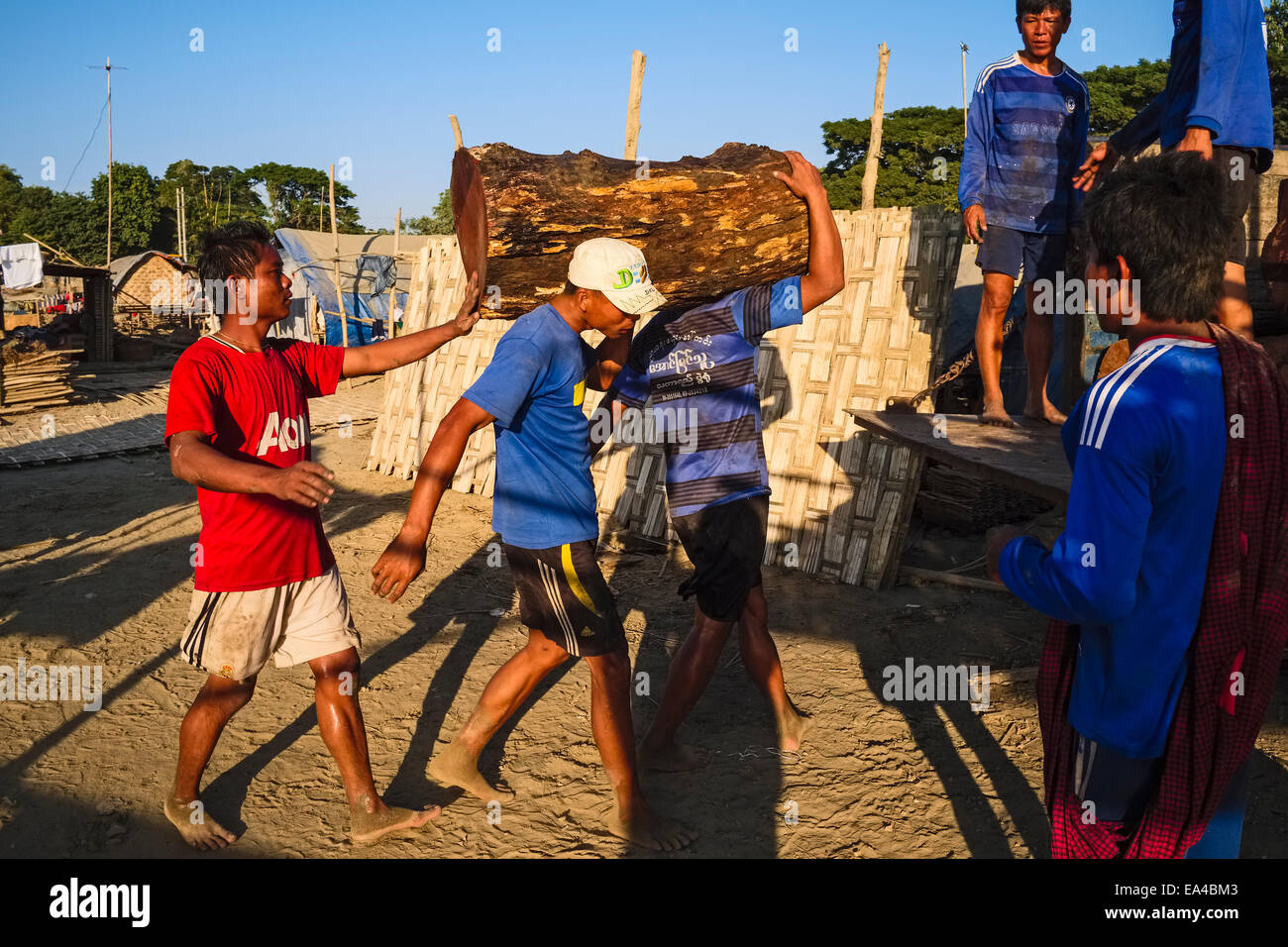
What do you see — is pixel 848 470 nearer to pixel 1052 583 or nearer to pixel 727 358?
pixel 727 358

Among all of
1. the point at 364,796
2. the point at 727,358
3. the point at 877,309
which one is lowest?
the point at 364,796

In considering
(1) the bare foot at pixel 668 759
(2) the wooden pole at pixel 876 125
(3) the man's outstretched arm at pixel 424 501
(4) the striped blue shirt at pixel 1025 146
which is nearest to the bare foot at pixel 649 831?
(1) the bare foot at pixel 668 759

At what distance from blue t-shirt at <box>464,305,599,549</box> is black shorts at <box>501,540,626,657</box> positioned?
48 millimetres

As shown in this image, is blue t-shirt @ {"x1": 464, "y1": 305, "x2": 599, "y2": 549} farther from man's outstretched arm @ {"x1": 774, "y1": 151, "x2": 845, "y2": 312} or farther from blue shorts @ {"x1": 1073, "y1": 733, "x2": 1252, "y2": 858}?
blue shorts @ {"x1": 1073, "y1": 733, "x2": 1252, "y2": 858}

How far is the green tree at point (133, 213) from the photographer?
155ft

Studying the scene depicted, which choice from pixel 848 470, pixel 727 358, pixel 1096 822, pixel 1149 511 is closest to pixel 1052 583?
pixel 1149 511

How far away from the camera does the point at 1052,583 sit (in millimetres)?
1767

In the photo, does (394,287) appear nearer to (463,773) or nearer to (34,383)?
(34,383)

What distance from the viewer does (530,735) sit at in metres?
4.13

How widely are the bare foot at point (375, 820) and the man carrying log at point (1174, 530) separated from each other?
2.36m

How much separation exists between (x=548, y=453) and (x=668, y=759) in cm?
147

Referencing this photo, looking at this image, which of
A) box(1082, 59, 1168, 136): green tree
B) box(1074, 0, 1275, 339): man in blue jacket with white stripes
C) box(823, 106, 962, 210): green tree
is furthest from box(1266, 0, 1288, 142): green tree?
box(1074, 0, 1275, 339): man in blue jacket with white stripes

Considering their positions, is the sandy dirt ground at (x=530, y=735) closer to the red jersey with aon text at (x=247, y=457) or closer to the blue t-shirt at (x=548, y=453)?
the red jersey with aon text at (x=247, y=457)
